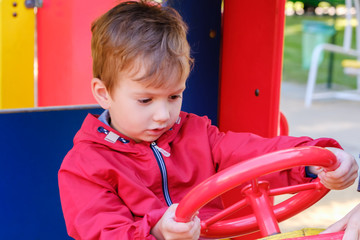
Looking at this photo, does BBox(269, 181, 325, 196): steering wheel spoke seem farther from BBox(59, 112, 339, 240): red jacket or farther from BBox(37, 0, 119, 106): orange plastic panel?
BBox(37, 0, 119, 106): orange plastic panel

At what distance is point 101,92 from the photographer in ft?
4.53

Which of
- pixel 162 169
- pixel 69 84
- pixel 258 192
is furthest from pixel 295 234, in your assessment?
pixel 69 84

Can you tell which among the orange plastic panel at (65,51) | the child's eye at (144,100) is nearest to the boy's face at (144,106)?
the child's eye at (144,100)

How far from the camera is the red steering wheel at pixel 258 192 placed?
955 mm

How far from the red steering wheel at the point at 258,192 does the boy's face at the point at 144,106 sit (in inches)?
10.0

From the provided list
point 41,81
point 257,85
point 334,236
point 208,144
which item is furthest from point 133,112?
point 41,81

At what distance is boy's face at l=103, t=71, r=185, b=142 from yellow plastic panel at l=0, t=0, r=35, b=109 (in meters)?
0.69

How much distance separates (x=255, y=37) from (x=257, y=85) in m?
0.16

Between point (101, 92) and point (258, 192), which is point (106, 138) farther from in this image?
point (258, 192)

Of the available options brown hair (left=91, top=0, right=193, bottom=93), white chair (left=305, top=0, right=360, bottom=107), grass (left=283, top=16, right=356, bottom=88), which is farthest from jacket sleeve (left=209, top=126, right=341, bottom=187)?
grass (left=283, top=16, right=356, bottom=88)

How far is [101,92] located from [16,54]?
67 centimetres

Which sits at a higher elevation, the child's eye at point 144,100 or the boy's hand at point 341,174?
the child's eye at point 144,100

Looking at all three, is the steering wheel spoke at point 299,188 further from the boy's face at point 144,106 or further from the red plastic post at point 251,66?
the red plastic post at point 251,66

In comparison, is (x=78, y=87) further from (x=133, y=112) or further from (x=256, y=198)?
(x=256, y=198)
